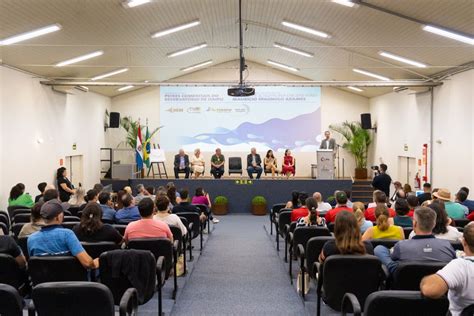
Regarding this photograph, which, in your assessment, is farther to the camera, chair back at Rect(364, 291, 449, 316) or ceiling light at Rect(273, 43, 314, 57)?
ceiling light at Rect(273, 43, 314, 57)

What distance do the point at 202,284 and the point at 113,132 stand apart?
1255 centimetres

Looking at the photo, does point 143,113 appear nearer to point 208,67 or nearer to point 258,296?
point 208,67

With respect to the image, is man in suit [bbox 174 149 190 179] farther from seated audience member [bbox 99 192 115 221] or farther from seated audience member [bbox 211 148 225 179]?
seated audience member [bbox 99 192 115 221]

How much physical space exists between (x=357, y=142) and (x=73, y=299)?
48.3ft

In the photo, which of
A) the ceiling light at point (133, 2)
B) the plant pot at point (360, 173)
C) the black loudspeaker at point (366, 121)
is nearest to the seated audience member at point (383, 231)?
the ceiling light at point (133, 2)

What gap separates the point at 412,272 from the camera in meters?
2.96

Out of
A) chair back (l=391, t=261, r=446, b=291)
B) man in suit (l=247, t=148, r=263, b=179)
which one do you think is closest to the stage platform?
man in suit (l=247, t=148, r=263, b=179)

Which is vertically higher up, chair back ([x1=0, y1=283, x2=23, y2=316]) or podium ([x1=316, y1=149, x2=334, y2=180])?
podium ([x1=316, y1=149, x2=334, y2=180])

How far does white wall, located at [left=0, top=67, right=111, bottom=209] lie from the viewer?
940cm

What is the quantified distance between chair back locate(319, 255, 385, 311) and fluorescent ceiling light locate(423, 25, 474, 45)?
233 inches

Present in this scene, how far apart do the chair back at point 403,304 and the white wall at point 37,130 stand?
28.5 feet

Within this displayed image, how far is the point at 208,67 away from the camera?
649 inches

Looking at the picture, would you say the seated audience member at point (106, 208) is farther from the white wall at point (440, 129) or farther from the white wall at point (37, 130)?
the white wall at point (440, 129)

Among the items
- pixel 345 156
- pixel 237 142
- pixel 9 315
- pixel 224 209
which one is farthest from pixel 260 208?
pixel 9 315
